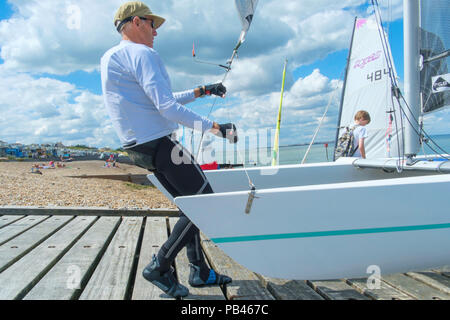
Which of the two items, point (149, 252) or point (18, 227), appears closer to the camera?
point (149, 252)

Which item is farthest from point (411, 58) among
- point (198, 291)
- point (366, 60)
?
point (366, 60)

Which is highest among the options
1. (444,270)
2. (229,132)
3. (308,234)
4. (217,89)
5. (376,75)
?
(376,75)

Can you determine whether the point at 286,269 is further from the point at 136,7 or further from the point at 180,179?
the point at 136,7

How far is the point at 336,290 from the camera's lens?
1994mm

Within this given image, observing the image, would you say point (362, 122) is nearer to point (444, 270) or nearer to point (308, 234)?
point (444, 270)

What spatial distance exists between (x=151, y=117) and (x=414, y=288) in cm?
194

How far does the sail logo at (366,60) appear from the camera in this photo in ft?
31.4

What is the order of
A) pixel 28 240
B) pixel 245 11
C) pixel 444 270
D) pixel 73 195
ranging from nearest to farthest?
1. pixel 444 270
2. pixel 245 11
3. pixel 28 240
4. pixel 73 195

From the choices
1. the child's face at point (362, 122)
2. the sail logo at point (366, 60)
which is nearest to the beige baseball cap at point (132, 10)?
the child's face at point (362, 122)

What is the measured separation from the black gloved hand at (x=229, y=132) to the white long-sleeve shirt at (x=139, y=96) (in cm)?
10

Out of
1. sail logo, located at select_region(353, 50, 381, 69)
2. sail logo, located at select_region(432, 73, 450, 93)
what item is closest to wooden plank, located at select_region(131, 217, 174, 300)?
sail logo, located at select_region(432, 73, 450, 93)
